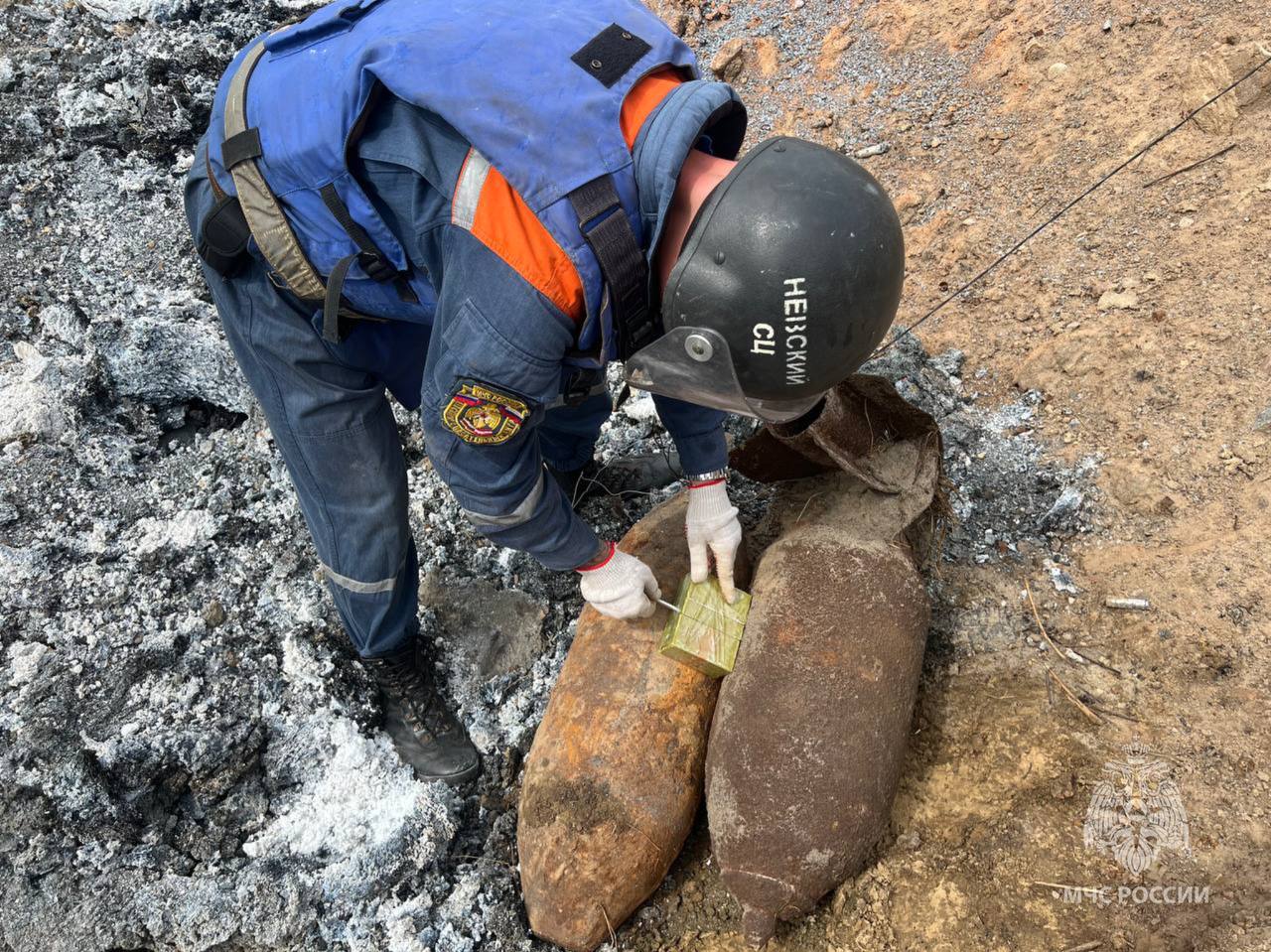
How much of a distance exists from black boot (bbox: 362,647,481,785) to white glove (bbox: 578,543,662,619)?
2.80 feet

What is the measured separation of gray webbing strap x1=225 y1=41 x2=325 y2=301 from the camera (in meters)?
1.96

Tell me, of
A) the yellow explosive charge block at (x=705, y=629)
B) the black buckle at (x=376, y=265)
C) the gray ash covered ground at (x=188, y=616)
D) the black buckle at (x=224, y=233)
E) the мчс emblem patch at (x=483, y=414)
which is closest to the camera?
the мчс emblem patch at (x=483, y=414)

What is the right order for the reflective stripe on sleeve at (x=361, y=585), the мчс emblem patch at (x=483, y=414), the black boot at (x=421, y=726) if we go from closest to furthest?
the мчс emblem patch at (x=483, y=414), the reflective stripe on sleeve at (x=361, y=585), the black boot at (x=421, y=726)

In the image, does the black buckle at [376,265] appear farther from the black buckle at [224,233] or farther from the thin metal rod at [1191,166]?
the thin metal rod at [1191,166]

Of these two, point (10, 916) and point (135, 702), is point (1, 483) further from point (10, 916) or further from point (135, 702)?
point (10, 916)

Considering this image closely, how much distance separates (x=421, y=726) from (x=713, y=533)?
1.26 metres

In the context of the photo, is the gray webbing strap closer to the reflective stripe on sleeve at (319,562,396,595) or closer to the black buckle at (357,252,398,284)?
the black buckle at (357,252,398,284)

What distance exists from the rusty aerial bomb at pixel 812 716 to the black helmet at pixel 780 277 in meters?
0.80

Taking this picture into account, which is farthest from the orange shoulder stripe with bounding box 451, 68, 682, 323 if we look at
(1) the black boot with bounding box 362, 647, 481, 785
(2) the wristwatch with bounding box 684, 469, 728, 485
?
(1) the black boot with bounding box 362, 647, 481, 785

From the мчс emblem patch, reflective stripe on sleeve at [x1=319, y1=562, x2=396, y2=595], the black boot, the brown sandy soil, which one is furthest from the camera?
the black boot

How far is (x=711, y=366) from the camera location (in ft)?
5.84

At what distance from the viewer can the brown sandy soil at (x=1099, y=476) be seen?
7.19 feet

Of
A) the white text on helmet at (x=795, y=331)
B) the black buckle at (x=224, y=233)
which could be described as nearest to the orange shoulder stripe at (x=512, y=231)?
the white text on helmet at (x=795, y=331)

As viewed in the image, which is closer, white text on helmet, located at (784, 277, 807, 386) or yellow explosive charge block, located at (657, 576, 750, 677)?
white text on helmet, located at (784, 277, 807, 386)
